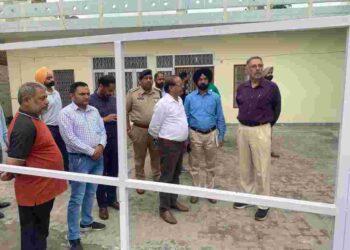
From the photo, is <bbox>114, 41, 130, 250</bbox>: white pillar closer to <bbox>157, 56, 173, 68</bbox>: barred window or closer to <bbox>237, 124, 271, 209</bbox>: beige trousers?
<bbox>237, 124, 271, 209</bbox>: beige trousers

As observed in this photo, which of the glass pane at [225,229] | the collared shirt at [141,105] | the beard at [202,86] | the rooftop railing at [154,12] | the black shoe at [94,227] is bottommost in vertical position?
the glass pane at [225,229]

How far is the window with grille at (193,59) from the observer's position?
9.16 m

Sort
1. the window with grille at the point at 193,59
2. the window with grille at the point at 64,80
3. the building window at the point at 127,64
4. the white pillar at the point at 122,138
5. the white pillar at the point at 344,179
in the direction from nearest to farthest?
the white pillar at the point at 344,179 < the white pillar at the point at 122,138 < the window with grille at the point at 193,59 < the building window at the point at 127,64 < the window with grille at the point at 64,80

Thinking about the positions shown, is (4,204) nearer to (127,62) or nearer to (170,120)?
(170,120)

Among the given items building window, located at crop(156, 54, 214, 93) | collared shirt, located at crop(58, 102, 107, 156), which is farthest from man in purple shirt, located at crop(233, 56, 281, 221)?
building window, located at crop(156, 54, 214, 93)

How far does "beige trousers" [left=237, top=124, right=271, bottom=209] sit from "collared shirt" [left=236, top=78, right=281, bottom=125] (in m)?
0.09

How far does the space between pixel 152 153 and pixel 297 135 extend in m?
5.08

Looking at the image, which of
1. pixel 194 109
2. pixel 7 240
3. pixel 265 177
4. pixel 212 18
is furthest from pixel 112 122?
pixel 212 18

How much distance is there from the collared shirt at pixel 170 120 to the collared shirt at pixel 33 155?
1.16 metres

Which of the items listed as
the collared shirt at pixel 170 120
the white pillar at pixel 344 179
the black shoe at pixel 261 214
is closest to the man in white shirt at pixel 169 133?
the collared shirt at pixel 170 120

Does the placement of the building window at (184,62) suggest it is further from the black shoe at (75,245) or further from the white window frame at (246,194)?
the white window frame at (246,194)

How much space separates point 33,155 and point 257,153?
6.56 feet

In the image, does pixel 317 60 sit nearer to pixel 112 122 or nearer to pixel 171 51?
pixel 171 51

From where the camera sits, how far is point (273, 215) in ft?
10.4
